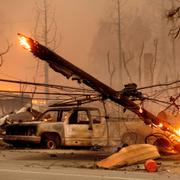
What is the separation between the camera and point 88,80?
1638cm

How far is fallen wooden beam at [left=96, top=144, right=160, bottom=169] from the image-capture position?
13383 millimetres

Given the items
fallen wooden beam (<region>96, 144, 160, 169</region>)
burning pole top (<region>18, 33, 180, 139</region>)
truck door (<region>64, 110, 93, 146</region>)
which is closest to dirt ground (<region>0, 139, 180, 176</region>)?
fallen wooden beam (<region>96, 144, 160, 169</region>)

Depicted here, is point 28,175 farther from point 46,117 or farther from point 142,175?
point 46,117

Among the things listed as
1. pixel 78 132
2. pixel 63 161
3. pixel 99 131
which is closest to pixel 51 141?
pixel 78 132

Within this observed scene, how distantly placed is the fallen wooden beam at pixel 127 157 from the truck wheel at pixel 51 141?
668cm

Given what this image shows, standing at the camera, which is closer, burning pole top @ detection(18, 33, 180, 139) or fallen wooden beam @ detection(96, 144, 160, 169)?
fallen wooden beam @ detection(96, 144, 160, 169)

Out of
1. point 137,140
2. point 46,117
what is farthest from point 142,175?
point 46,117

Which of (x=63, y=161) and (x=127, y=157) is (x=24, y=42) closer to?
(x=63, y=161)

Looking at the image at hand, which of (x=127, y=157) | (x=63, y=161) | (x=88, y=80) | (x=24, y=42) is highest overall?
(x=24, y=42)

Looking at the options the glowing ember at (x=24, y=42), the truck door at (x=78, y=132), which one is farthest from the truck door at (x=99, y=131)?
the glowing ember at (x=24, y=42)

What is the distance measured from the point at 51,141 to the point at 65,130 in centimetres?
79

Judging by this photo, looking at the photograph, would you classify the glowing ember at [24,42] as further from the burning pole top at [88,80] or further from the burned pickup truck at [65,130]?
the burned pickup truck at [65,130]

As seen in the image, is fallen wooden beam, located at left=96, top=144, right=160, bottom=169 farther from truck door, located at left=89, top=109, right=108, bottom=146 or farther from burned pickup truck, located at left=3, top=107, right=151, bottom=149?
burned pickup truck, located at left=3, top=107, right=151, bottom=149

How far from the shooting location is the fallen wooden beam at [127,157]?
1338 cm
